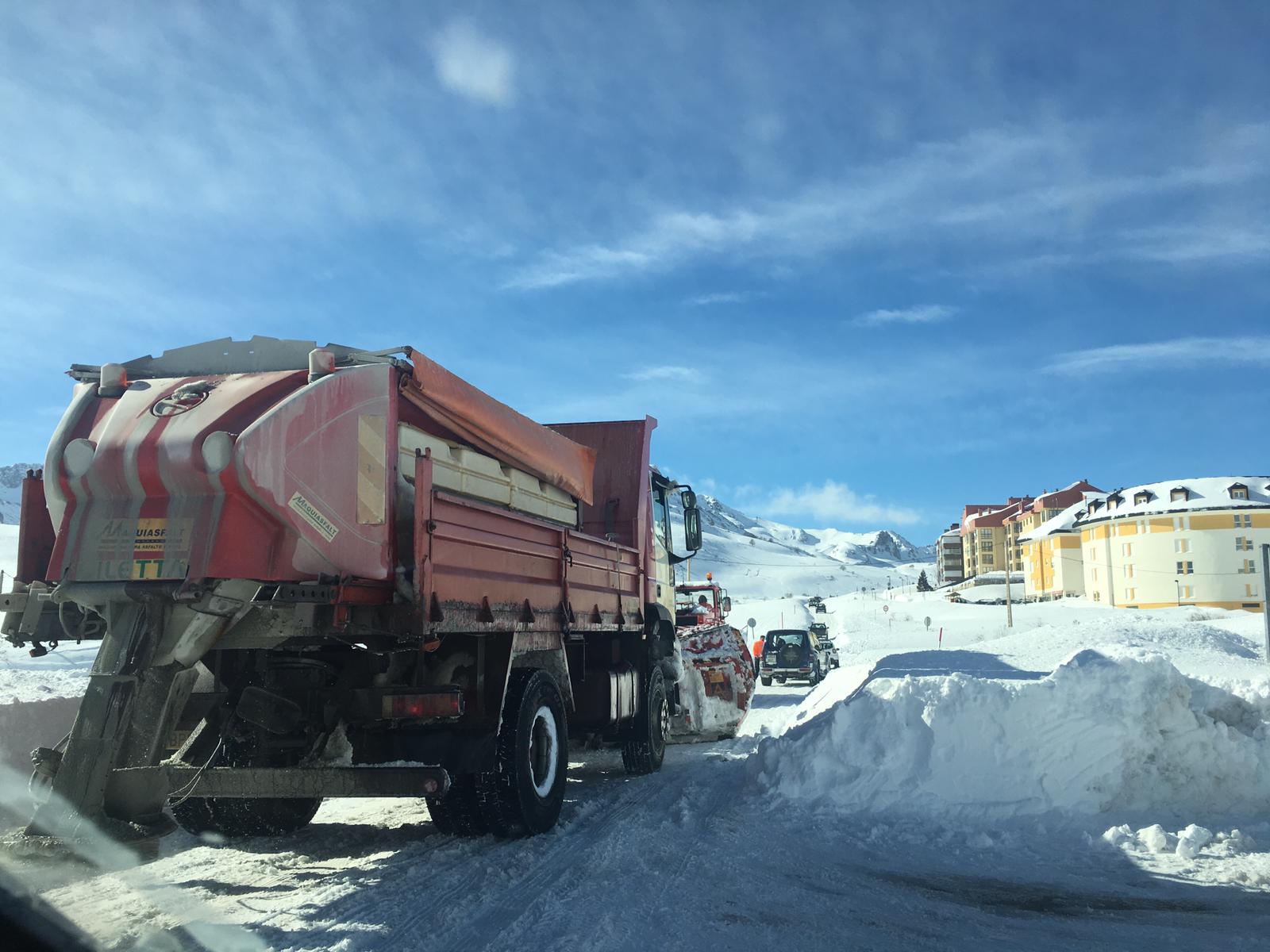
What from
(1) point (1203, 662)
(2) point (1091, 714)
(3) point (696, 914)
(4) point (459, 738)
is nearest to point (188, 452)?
(4) point (459, 738)

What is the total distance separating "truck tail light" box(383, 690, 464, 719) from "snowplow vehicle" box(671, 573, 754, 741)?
701 centimetres

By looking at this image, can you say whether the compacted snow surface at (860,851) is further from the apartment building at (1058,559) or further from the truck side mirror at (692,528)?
the apartment building at (1058,559)

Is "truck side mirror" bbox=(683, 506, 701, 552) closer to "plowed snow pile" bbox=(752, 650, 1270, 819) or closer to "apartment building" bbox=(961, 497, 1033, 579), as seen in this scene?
"plowed snow pile" bbox=(752, 650, 1270, 819)

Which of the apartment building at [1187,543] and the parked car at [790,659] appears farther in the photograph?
the apartment building at [1187,543]

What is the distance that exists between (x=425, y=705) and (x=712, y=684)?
8.21m

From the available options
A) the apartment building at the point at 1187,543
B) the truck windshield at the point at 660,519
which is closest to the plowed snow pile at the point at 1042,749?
the truck windshield at the point at 660,519

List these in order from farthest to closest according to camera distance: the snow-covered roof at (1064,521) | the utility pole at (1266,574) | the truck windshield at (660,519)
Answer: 1. the snow-covered roof at (1064,521)
2. the utility pole at (1266,574)
3. the truck windshield at (660,519)

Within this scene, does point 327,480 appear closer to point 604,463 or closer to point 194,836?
point 194,836

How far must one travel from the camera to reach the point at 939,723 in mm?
9242

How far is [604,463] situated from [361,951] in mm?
7572

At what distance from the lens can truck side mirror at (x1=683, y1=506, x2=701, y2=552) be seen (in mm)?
13062

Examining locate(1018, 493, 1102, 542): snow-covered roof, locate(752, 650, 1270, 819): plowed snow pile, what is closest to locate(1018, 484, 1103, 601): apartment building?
locate(1018, 493, 1102, 542): snow-covered roof

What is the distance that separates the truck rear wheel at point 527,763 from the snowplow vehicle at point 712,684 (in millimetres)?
5553

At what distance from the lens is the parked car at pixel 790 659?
1069 inches
